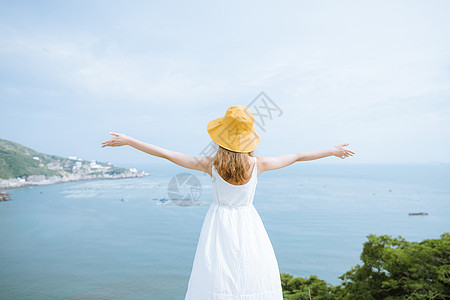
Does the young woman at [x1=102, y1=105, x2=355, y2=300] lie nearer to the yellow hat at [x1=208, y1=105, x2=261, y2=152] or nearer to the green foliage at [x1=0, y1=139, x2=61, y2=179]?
the yellow hat at [x1=208, y1=105, x2=261, y2=152]

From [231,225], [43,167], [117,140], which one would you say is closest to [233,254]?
[231,225]

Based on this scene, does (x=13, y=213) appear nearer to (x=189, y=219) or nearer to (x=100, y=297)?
(x=189, y=219)

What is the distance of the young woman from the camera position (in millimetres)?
1539

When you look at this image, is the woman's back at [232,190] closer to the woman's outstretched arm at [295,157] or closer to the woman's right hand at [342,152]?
the woman's outstretched arm at [295,157]

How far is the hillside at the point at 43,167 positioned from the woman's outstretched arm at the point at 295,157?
46.7 m

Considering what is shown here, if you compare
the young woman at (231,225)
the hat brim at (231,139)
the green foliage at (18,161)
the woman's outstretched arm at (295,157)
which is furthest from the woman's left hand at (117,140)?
the green foliage at (18,161)

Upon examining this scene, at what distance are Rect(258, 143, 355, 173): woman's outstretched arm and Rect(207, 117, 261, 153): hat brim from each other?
13 cm

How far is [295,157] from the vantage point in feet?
5.74

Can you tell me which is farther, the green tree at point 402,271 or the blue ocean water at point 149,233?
the blue ocean water at point 149,233

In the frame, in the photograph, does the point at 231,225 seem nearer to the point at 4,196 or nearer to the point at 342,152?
the point at 342,152

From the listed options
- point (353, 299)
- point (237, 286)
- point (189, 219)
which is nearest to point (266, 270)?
point (237, 286)

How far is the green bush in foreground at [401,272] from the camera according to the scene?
3.82m

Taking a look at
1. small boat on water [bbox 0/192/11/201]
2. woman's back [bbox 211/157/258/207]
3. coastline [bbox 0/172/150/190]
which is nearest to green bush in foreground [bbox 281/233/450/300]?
woman's back [bbox 211/157/258/207]

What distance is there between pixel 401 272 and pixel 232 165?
4007 mm
